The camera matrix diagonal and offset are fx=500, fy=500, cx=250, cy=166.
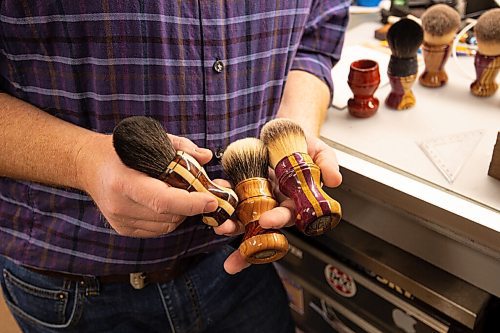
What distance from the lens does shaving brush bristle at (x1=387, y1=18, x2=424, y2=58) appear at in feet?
2.21

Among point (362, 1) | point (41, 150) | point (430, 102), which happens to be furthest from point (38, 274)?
point (362, 1)

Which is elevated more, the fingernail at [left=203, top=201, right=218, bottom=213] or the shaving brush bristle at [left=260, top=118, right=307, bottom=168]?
the shaving brush bristle at [left=260, top=118, right=307, bottom=168]

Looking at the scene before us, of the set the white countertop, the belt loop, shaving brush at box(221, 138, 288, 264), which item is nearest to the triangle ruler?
the white countertop

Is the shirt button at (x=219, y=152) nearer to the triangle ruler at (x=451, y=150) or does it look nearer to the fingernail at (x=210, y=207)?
the fingernail at (x=210, y=207)

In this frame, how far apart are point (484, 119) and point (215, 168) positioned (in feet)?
1.23

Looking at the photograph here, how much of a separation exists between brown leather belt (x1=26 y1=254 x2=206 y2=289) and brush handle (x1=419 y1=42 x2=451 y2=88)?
1.45 ft

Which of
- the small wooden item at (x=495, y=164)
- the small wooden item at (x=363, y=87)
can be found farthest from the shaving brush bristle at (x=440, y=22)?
the small wooden item at (x=495, y=164)

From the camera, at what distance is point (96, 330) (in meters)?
0.67

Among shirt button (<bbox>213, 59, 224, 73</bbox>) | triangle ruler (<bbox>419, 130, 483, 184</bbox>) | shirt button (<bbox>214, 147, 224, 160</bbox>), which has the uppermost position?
shirt button (<bbox>213, 59, 224, 73</bbox>)

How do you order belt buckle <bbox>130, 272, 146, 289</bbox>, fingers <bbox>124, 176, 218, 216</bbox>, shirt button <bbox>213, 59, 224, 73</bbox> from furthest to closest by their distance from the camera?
belt buckle <bbox>130, 272, 146, 289</bbox>, shirt button <bbox>213, 59, 224, 73</bbox>, fingers <bbox>124, 176, 218, 216</bbox>

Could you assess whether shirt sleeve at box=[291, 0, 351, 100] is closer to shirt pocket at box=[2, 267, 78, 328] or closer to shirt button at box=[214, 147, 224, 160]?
shirt button at box=[214, 147, 224, 160]

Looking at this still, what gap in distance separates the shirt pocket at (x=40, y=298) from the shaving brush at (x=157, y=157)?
0.95 feet

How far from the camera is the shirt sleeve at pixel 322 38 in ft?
2.27

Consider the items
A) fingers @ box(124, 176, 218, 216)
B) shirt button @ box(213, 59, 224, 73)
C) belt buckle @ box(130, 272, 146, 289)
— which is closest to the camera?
fingers @ box(124, 176, 218, 216)
